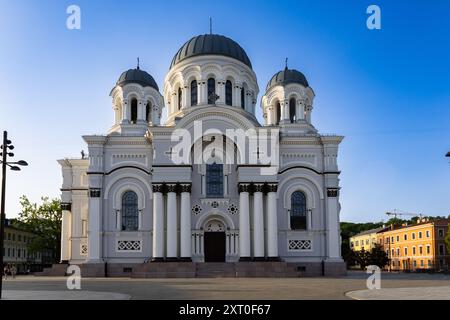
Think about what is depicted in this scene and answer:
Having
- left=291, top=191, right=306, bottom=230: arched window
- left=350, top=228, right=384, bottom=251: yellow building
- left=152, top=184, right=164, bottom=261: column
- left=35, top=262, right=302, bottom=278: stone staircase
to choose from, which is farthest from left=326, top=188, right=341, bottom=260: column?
left=350, top=228, right=384, bottom=251: yellow building

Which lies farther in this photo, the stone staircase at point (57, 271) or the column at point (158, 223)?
the stone staircase at point (57, 271)

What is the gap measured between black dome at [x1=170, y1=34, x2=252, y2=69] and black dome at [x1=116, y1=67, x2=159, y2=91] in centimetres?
288

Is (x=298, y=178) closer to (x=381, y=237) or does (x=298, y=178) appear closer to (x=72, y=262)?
(x=72, y=262)

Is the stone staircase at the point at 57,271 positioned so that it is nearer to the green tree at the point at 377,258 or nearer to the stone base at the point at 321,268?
the stone base at the point at 321,268

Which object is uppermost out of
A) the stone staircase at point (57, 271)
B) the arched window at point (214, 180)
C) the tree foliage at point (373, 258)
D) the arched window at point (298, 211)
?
the arched window at point (214, 180)

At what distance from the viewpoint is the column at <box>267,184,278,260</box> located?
3866cm

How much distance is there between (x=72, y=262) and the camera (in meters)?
41.9

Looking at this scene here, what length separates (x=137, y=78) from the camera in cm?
4484

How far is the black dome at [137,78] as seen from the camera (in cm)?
4447

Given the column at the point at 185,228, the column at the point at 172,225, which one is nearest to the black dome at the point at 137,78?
the column at the point at 172,225

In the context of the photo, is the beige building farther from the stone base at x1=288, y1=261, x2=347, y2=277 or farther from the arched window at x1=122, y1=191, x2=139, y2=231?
the stone base at x1=288, y1=261, x2=347, y2=277

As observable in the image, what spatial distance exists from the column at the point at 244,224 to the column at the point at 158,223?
5699 millimetres

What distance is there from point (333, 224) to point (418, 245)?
131 feet
